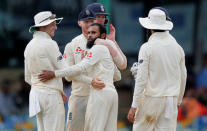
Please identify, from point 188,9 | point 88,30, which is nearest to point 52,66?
point 88,30

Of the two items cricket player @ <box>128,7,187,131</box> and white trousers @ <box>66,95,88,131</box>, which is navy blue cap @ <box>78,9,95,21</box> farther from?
white trousers @ <box>66,95,88,131</box>

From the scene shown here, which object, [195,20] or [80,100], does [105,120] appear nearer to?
[80,100]

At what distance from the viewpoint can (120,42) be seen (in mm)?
13773

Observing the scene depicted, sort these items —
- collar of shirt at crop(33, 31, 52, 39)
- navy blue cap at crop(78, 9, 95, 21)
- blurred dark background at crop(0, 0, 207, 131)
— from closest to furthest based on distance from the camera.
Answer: collar of shirt at crop(33, 31, 52, 39) → navy blue cap at crop(78, 9, 95, 21) → blurred dark background at crop(0, 0, 207, 131)

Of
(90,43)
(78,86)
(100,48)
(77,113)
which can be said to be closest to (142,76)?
(100,48)

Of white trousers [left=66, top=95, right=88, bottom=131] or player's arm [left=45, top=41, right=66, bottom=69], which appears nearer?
player's arm [left=45, top=41, right=66, bottom=69]

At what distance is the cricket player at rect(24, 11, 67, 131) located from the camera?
711cm

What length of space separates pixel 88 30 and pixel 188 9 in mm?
7519

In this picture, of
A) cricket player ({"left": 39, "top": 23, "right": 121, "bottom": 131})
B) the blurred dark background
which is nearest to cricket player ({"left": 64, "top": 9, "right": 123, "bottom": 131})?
cricket player ({"left": 39, "top": 23, "right": 121, "bottom": 131})

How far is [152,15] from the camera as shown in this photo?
23.5ft

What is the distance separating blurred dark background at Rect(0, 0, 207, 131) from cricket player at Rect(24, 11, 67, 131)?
4857mm

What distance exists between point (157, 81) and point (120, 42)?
22.2 ft

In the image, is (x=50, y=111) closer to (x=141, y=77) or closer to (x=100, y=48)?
(x=100, y=48)

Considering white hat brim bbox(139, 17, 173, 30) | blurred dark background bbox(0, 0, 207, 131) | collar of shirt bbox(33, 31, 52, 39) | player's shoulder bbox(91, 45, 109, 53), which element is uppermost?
white hat brim bbox(139, 17, 173, 30)
